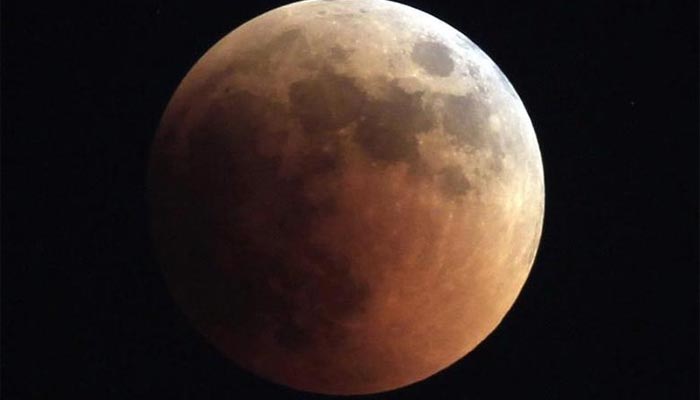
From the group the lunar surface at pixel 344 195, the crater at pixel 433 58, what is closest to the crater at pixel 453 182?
the lunar surface at pixel 344 195

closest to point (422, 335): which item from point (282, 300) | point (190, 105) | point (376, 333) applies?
point (376, 333)

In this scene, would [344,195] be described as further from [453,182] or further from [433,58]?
[433,58]

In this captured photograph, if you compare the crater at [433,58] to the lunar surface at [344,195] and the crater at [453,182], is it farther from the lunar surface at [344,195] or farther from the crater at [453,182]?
the crater at [453,182]

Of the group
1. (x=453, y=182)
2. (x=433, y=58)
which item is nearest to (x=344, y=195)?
(x=453, y=182)

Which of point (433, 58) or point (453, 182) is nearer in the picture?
point (453, 182)

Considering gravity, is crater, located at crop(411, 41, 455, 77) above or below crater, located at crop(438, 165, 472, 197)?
above

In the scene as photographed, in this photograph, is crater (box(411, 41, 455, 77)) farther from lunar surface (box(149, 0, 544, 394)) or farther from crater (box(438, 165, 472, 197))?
crater (box(438, 165, 472, 197))

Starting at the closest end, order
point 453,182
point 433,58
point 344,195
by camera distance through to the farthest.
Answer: point 344,195 < point 453,182 < point 433,58

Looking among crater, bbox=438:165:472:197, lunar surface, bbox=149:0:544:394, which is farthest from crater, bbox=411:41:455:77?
crater, bbox=438:165:472:197
